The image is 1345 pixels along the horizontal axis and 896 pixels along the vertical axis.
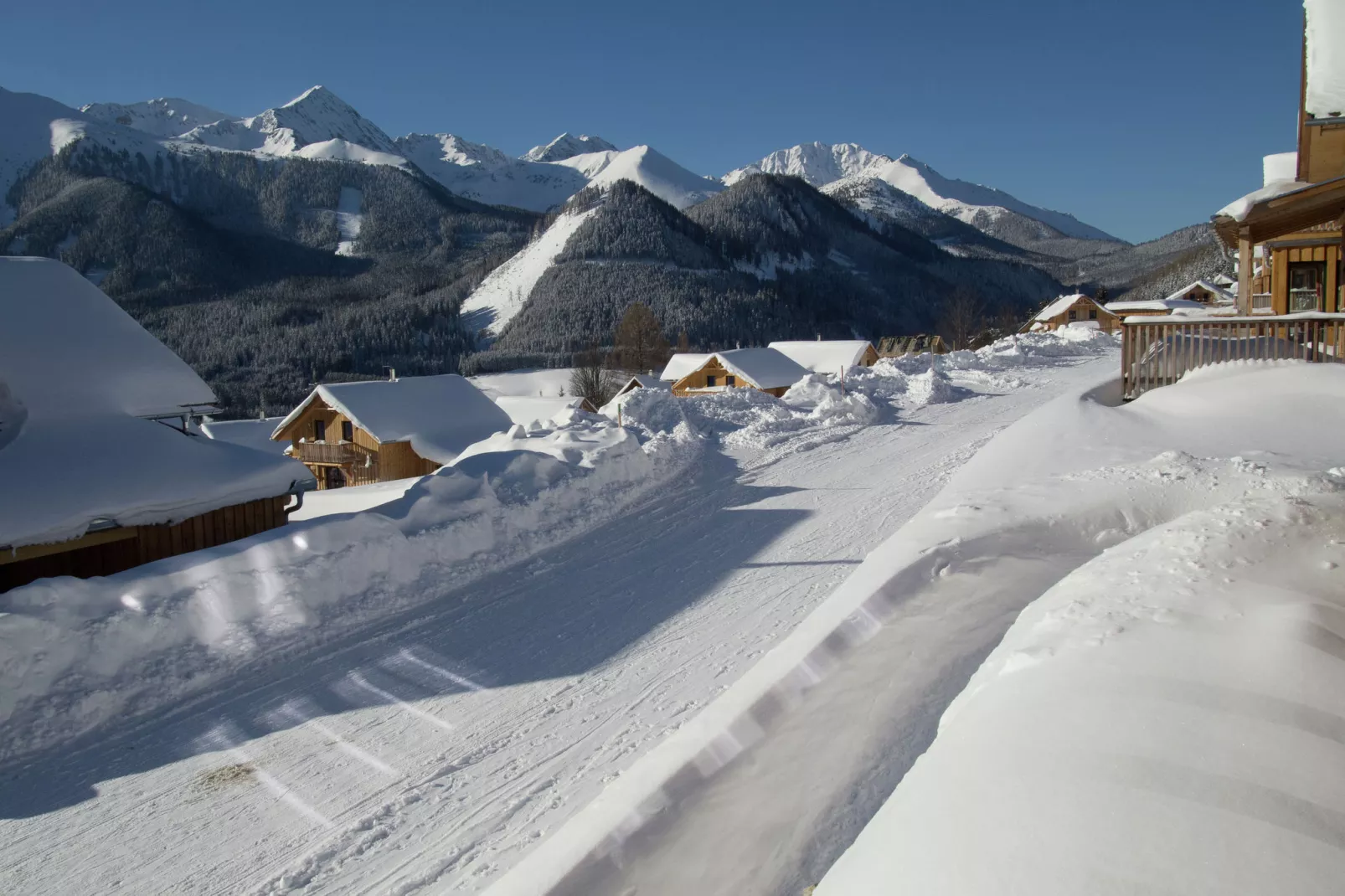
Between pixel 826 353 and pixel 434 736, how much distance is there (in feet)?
172

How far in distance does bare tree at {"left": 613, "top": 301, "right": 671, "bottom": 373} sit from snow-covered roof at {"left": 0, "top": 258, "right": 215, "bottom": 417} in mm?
84385

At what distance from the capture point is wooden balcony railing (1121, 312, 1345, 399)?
1082 cm

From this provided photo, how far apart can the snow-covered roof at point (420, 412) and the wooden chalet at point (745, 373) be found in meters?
11.7

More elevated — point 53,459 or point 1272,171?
point 1272,171

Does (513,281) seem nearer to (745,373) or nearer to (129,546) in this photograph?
(745,373)

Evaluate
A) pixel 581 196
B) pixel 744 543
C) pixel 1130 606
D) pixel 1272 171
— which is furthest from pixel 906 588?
pixel 581 196

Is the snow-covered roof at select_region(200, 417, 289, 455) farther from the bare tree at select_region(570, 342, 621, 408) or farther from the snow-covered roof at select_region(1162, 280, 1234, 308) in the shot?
the snow-covered roof at select_region(1162, 280, 1234, 308)

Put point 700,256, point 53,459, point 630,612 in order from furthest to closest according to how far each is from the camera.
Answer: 1. point 700,256
2. point 53,459
3. point 630,612

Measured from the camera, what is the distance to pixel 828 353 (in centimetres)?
5553

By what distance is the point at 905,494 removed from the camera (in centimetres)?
1073

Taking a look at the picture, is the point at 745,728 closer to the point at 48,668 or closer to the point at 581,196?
the point at 48,668

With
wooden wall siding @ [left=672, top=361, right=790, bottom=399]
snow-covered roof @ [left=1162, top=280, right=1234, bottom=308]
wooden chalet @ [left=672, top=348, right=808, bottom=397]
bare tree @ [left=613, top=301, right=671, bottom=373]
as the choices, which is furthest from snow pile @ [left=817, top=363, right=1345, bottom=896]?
bare tree @ [left=613, top=301, right=671, bottom=373]

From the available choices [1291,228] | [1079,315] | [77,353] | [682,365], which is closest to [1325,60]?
[1291,228]

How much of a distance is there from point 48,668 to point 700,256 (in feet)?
549
